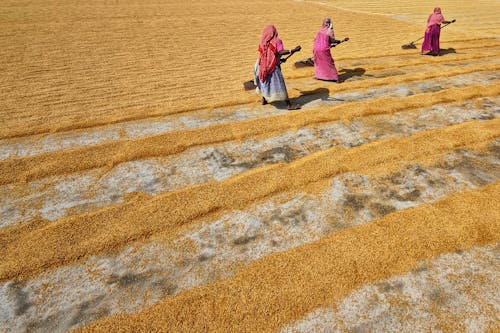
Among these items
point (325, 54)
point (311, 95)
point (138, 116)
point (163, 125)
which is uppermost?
point (325, 54)

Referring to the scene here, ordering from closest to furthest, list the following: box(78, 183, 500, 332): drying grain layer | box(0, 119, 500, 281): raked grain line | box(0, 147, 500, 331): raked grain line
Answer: box(78, 183, 500, 332): drying grain layer
box(0, 147, 500, 331): raked grain line
box(0, 119, 500, 281): raked grain line

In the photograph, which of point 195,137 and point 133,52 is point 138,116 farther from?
point 133,52

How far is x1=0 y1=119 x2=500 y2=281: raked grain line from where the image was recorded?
2.50 m

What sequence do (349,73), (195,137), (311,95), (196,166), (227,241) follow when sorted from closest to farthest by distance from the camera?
(227,241), (196,166), (195,137), (311,95), (349,73)

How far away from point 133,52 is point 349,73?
519cm

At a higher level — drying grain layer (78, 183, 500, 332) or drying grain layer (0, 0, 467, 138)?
drying grain layer (0, 0, 467, 138)

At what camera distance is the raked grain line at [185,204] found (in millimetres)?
2500

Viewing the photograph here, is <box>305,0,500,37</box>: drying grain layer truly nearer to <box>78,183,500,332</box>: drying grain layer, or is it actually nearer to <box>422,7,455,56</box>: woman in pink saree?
<box>422,7,455,56</box>: woman in pink saree

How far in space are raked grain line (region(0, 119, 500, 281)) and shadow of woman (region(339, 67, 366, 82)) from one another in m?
2.72

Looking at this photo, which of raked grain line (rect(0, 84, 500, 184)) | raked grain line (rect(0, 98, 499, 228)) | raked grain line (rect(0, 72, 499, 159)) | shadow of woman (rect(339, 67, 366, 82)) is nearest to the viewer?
raked grain line (rect(0, 98, 499, 228))

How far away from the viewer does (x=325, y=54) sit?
19.8 feet

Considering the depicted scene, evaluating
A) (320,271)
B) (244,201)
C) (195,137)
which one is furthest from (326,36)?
(320,271)

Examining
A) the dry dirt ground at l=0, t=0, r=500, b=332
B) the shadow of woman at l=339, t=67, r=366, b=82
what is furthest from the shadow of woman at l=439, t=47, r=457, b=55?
the shadow of woman at l=339, t=67, r=366, b=82

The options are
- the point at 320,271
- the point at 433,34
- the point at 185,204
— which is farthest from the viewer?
the point at 433,34
